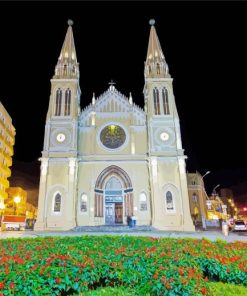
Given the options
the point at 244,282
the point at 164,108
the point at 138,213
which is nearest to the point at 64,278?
the point at 244,282

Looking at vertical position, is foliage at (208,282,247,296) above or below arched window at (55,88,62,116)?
below

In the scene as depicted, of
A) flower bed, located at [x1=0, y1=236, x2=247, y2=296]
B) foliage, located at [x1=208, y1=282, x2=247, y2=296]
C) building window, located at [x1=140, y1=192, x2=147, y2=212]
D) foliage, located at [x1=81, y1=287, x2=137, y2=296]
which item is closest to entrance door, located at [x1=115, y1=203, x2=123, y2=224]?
building window, located at [x1=140, y1=192, x2=147, y2=212]

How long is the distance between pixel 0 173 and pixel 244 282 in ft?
149

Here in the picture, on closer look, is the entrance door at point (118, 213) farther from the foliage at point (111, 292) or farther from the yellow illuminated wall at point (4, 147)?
the foliage at point (111, 292)

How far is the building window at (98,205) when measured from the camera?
29.6 metres

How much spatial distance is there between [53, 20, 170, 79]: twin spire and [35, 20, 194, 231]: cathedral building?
17 cm

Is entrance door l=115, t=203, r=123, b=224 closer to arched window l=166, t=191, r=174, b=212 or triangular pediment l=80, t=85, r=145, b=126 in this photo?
arched window l=166, t=191, r=174, b=212

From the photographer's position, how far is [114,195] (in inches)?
1235

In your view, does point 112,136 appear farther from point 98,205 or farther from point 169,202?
point 169,202

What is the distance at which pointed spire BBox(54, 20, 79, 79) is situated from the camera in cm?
3505

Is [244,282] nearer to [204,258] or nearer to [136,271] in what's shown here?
[204,258]

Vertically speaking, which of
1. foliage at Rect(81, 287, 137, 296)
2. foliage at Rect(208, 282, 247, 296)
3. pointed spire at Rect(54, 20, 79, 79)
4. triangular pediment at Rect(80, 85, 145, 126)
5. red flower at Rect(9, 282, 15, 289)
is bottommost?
foliage at Rect(208, 282, 247, 296)

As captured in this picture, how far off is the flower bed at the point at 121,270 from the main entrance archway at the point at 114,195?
951 inches

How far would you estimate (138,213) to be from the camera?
96.6ft
